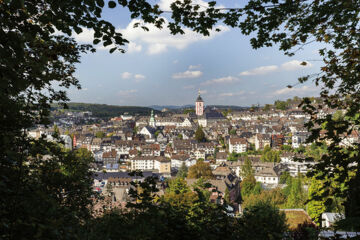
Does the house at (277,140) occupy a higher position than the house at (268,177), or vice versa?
the house at (277,140)

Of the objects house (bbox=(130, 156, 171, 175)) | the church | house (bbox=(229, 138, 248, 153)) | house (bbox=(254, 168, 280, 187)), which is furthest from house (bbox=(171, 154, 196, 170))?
the church

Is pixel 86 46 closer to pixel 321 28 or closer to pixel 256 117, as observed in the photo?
pixel 321 28

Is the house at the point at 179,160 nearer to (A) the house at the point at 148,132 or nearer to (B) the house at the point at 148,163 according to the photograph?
(B) the house at the point at 148,163

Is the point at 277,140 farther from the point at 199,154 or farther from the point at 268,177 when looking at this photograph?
the point at 268,177

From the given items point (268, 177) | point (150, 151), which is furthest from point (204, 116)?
point (268, 177)

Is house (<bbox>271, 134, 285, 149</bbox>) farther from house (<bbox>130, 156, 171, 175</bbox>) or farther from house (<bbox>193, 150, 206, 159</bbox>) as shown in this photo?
house (<bbox>130, 156, 171, 175</bbox>)

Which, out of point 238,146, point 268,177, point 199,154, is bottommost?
point 268,177

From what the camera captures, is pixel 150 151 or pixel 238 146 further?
pixel 150 151

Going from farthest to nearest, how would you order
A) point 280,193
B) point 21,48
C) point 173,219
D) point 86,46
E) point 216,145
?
point 216,145 < point 280,193 < point 86,46 < point 173,219 < point 21,48

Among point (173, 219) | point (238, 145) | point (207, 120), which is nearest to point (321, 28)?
point (173, 219)

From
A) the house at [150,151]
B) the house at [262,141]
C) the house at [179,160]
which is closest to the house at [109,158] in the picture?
the house at [150,151]

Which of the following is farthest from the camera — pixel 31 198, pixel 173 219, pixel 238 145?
pixel 238 145
